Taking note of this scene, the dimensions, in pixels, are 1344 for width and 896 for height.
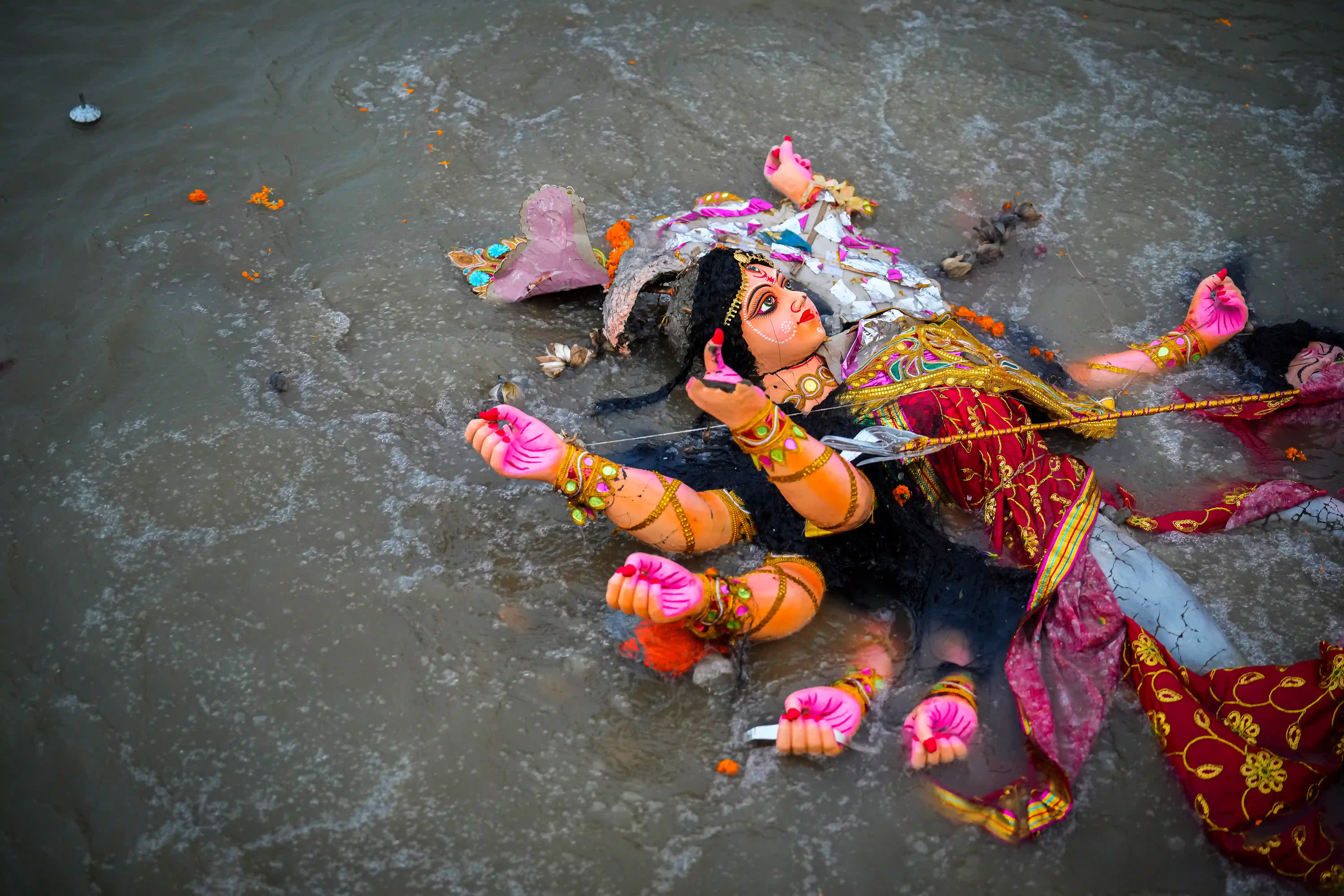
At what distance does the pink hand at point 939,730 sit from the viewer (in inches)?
96.2

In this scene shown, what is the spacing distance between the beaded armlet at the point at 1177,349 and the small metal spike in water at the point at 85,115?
5.18 metres

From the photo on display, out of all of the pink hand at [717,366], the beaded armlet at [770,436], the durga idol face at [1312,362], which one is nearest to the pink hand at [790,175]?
the pink hand at [717,366]

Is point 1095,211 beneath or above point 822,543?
above

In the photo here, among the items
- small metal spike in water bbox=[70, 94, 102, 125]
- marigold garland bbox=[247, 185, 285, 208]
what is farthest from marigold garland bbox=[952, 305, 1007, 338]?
small metal spike in water bbox=[70, 94, 102, 125]

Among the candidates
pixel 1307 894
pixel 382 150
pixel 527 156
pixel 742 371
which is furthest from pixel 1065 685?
pixel 382 150

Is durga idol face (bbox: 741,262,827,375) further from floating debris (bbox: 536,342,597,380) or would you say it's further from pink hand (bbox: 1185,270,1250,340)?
pink hand (bbox: 1185,270,1250,340)

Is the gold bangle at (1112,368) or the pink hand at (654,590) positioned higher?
the gold bangle at (1112,368)

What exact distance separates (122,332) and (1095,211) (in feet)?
A: 15.1

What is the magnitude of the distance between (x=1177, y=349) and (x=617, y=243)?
2382mm

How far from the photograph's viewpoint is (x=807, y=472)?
261cm

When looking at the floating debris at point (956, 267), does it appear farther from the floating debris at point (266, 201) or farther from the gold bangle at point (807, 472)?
the floating debris at point (266, 201)

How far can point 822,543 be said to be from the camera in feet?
9.36

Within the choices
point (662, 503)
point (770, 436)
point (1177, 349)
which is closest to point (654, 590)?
point (662, 503)

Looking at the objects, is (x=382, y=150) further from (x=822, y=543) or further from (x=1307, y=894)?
(x=1307, y=894)
